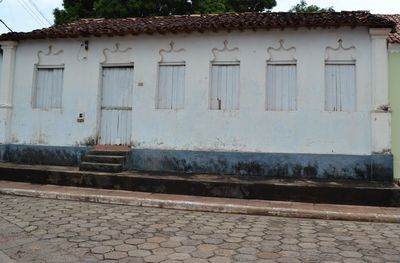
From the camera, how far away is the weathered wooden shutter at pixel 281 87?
9.46 meters

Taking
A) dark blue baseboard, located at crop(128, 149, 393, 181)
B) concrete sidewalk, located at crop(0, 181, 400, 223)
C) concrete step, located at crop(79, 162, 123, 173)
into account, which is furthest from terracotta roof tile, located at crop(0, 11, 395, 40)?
concrete sidewalk, located at crop(0, 181, 400, 223)

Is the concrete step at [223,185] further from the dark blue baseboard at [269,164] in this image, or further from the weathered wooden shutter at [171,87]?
the weathered wooden shutter at [171,87]

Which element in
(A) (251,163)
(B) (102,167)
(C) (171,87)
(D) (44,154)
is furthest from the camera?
(D) (44,154)

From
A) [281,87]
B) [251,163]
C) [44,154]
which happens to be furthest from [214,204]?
[44,154]

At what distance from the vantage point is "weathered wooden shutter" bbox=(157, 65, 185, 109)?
10125 millimetres

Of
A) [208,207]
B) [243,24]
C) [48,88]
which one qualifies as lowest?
[208,207]

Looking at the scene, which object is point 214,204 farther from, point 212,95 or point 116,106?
point 116,106

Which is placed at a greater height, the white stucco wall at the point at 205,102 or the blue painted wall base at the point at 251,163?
the white stucco wall at the point at 205,102

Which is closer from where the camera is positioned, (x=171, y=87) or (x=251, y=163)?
(x=251, y=163)

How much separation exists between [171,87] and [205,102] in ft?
3.48

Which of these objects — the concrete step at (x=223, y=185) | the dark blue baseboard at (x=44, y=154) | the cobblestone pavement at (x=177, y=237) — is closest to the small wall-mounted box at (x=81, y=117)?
the dark blue baseboard at (x=44, y=154)

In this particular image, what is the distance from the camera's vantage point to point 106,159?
32.7 ft

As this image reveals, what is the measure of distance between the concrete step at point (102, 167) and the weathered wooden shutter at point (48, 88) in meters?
2.38

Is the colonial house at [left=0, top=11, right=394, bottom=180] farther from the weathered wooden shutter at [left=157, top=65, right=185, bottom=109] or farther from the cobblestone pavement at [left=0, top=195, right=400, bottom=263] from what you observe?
the cobblestone pavement at [left=0, top=195, right=400, bottom=263]
